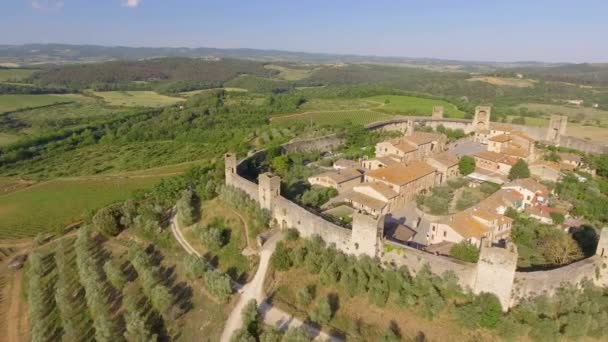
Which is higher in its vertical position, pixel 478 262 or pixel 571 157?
pixel 571 157

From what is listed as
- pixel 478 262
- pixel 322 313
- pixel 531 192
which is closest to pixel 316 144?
pixel 531 192

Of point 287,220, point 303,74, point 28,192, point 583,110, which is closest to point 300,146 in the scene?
point 287,220

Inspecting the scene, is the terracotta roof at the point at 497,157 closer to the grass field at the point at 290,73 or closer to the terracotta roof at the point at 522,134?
the terracotta roof at the point at 522,134

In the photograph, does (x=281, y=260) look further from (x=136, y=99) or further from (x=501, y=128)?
(x=136, y=99)

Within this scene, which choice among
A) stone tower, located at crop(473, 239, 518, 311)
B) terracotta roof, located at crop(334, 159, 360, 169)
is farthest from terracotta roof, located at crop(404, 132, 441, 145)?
stone tower, located at crop(473, 239, 518, 311)

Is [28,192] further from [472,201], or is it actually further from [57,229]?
[472,201]

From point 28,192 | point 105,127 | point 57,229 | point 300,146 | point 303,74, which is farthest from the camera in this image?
point 303,74
